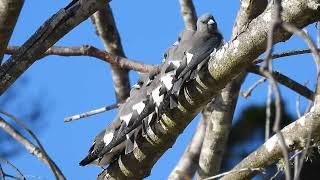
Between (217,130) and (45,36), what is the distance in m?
1.63

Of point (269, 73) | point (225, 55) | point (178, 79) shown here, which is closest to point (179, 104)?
point (178, 79)

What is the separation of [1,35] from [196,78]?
73 cm

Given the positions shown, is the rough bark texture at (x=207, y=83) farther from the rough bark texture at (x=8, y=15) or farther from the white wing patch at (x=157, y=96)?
the rough bark texture at (x=8, y=15)

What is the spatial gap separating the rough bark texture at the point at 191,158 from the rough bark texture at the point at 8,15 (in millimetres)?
→ 2008

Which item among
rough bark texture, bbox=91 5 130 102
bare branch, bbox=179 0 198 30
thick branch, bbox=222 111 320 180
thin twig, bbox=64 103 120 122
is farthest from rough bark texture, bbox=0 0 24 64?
rough bark texture, bbox=91 5 130 102

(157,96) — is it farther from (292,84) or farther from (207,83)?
(292,84)

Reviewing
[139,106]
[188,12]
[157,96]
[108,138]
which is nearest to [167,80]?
→ [157,96]

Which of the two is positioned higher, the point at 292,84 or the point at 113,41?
the point at 113,41

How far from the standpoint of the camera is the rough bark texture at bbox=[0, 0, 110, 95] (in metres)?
2.84

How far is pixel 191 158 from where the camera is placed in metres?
4.84

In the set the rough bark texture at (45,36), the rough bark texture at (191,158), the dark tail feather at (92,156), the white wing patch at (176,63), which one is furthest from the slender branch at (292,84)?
the rough bark texture at (45,36)

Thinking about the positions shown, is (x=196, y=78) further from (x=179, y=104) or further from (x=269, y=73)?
(x=269, y=73)

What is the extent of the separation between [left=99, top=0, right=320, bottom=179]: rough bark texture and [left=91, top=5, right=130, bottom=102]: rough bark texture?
1.81 meters

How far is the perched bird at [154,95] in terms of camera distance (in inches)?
124
